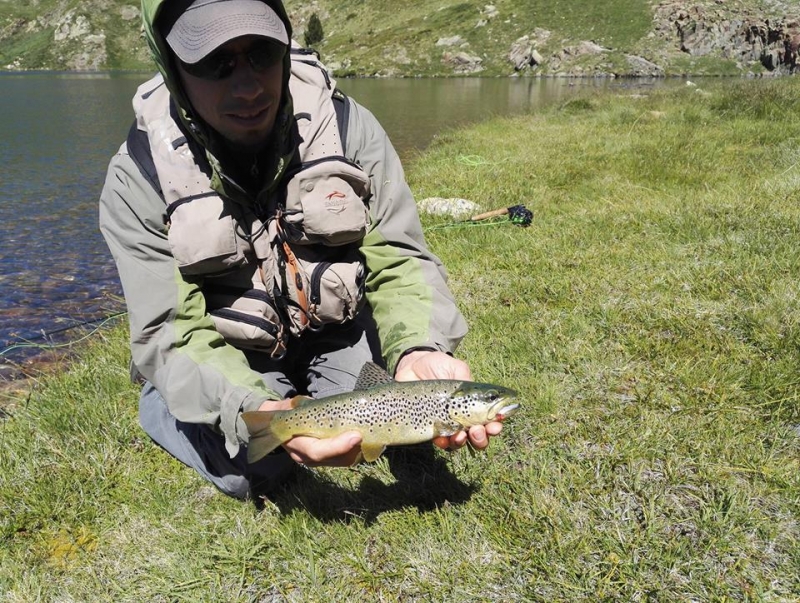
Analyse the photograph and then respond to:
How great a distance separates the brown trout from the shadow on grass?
28.1 inches

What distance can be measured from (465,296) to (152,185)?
365 centimetres

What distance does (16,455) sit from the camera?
388 cm

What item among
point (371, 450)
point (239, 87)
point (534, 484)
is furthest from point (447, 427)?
point (239, 87)

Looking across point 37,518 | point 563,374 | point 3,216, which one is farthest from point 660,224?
point 3,216

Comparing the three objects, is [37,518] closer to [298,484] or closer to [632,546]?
[298,484]

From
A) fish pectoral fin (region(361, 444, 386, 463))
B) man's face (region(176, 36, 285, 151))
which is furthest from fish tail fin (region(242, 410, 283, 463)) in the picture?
man's face (region(176, 36, 285, 151))

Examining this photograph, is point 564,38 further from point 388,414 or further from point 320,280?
point 388,414

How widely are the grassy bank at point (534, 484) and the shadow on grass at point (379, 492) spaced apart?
13mm

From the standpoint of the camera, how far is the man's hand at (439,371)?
284cm

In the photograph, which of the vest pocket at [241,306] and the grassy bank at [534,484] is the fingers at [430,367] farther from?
the vest pocket at [241,306]

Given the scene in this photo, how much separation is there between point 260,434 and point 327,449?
35cm

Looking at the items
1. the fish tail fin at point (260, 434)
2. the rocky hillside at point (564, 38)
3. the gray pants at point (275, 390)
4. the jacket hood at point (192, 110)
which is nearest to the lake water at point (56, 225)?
the gray pants at point (275, 390)

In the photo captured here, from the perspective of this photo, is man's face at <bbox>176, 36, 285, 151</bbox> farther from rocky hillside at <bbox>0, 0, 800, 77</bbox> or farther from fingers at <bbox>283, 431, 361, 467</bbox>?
rocky hillside at <bbox>0, 0, 800, 77</bbox>

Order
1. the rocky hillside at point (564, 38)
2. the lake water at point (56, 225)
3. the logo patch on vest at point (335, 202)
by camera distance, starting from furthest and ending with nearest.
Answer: the rocky hillside at point (564, 38) → the lake water at point (56, 225) → the logo patch on vest at point (335, 202)
